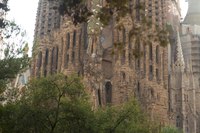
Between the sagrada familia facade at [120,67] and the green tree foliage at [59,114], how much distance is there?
12.5 m

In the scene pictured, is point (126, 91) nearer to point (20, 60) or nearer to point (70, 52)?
point (70, 52)

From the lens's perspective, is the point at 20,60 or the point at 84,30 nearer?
the point at 20,60

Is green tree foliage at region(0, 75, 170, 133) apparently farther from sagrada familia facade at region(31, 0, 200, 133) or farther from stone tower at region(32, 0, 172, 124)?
stone tower at region(32, 0, 172, 124)

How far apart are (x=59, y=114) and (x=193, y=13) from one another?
4340 centimetres

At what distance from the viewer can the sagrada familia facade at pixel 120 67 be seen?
130 ft

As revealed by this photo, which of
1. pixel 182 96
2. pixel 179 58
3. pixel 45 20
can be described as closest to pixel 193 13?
pixel 179 58

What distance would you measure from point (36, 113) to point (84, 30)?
74.8ft

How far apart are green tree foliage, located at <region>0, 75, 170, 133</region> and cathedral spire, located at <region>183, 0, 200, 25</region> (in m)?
38.8

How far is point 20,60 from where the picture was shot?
67.5 feet

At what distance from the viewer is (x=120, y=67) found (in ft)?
133

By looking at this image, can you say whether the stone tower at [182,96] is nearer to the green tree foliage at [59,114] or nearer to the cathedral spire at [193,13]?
the cathedral spire at [193,13]

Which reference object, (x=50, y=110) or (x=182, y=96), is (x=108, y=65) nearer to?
(x=182, y=96)

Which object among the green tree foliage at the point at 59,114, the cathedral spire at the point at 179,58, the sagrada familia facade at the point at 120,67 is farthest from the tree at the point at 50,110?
the cathedral spire at the point at 179,58

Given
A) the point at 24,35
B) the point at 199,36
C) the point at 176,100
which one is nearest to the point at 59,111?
the point at 24,35
